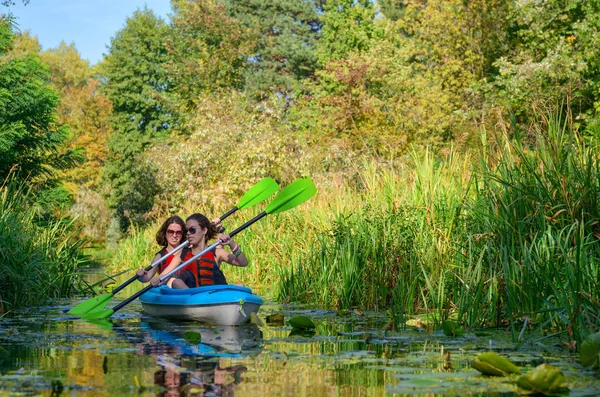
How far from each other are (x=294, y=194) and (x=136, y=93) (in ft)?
98.7

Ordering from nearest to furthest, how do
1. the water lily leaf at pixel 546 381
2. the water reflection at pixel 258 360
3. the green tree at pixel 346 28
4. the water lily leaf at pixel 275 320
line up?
the water lily leaf at pixel 546 381 → the water reflection at pixel 258 360 → the water lily leaf at pixel 275 320 → the green tree at pixel 346 28

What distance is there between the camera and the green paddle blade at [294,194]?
28.8 feet

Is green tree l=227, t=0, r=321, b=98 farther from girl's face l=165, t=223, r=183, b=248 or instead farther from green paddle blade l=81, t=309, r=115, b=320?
green paddle blade l=81, t=309, r=115, b=320

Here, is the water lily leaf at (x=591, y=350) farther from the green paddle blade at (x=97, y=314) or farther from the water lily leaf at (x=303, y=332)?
the green paddle blade at (x=97, y=314)

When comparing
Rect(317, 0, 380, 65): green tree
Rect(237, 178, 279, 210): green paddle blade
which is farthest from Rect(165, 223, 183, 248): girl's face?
Rect(317, 0, 380, 65): green tree

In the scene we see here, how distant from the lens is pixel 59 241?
1068 cm

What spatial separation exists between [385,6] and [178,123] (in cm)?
1258

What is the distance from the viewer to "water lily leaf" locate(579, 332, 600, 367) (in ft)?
14.4

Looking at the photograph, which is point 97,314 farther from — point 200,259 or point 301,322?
point 301,322

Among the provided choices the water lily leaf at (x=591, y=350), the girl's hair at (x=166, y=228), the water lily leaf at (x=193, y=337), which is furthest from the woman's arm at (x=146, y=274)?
the water lily leaf at (x=591, y=350)

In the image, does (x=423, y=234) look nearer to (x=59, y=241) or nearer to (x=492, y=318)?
(x=492, y=318)

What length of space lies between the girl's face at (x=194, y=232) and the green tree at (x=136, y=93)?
89.1 ft

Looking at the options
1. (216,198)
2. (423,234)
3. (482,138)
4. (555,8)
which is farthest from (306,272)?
(555,8)

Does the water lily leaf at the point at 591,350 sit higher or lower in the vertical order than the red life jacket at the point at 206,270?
lower
